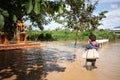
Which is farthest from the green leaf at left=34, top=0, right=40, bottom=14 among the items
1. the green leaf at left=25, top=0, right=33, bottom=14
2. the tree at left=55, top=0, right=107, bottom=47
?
the tree at left=55, top=0, right=107, bottom=47

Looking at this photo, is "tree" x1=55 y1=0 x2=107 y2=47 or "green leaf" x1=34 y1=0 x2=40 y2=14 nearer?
"green leaf" x1=34 y1=0 x2=40 y2=14

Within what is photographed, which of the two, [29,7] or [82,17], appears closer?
[29,7]

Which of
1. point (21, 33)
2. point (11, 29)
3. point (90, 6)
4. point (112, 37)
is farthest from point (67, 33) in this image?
point (11, 29)

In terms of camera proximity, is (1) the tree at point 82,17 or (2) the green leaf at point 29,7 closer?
(2) the green leaf at point 29,7

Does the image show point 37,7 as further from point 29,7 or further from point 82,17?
point 82,17

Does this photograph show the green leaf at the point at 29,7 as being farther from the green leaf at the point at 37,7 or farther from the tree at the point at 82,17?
the tree at the point at 82,17

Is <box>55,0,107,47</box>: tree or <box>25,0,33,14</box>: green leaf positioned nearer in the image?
<box>25,0,33,14</box>: green leaf

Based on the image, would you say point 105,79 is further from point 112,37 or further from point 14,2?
point 112,37

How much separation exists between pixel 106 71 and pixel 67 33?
126 feet

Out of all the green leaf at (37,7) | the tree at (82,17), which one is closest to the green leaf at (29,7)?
the green leaf at (37,7)

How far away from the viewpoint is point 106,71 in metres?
12.1

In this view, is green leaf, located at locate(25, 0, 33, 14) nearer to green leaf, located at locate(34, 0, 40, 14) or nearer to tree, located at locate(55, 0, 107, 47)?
green leaf, located at locate(34, 0, 40, 14)

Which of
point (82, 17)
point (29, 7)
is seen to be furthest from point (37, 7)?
point (82, 17)

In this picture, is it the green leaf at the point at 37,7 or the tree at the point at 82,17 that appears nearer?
the green leaf at the point at 37,7
